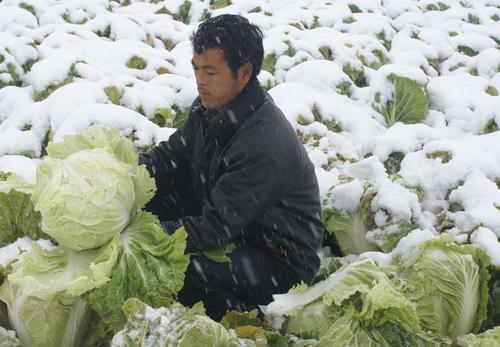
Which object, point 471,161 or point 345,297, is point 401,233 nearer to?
point 471,161

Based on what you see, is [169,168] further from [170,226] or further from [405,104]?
[405,104]

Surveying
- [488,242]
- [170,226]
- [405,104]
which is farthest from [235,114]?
[405,104]

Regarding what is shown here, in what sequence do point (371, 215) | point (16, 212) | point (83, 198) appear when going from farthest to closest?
point (371, 215), point (16, 212), point (83, 198)

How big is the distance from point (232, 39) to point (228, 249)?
1164 mm

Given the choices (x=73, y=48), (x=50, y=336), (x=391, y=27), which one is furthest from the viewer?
(x=391, y=27)

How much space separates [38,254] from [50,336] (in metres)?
0.41

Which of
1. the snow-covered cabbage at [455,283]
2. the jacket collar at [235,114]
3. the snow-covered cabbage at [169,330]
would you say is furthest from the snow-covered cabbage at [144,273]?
the snow-covered cabbage at [455,283]

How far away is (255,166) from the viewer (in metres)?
2.78

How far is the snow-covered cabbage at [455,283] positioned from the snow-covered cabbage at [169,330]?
124 cm

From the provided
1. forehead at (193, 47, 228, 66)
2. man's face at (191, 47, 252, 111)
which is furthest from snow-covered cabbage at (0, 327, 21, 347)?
forehead at (193, 47, 228, 66)

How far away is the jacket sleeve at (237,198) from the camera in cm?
278

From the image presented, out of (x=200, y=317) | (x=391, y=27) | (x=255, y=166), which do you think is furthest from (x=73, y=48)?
(x=391, y=27)

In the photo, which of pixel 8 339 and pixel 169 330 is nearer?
pixel 169 330

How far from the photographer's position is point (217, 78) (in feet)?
9.59
